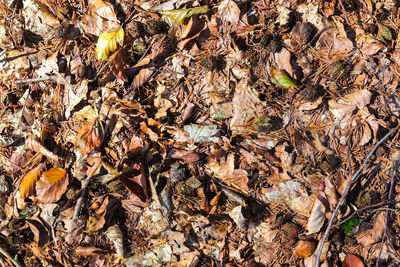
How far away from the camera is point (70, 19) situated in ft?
10.3

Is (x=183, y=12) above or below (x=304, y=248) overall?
above

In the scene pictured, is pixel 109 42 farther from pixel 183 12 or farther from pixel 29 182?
pixel 29 182

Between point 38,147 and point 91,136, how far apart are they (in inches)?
24.8

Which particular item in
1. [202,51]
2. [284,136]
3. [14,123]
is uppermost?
[202,51]

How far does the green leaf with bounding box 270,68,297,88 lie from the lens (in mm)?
2842

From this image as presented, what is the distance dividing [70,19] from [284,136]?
261 cm

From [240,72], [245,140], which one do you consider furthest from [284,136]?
[240,72]

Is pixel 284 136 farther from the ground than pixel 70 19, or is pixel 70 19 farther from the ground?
pixel 70 19

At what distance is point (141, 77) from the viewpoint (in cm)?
294

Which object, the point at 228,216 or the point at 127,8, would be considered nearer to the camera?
the point at 228,216

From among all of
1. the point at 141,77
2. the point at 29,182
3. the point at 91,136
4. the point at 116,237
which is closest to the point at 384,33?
the point at 141,77

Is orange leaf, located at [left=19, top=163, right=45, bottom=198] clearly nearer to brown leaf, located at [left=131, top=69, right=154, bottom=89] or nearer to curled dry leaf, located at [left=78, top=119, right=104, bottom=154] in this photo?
curled dry leaf, located at [left=78, top=119, right=104, bottom=154]

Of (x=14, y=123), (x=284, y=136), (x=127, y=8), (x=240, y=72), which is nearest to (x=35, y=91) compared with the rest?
(x=14, y=123)

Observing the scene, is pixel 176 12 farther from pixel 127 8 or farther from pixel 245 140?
pixel 245 140
